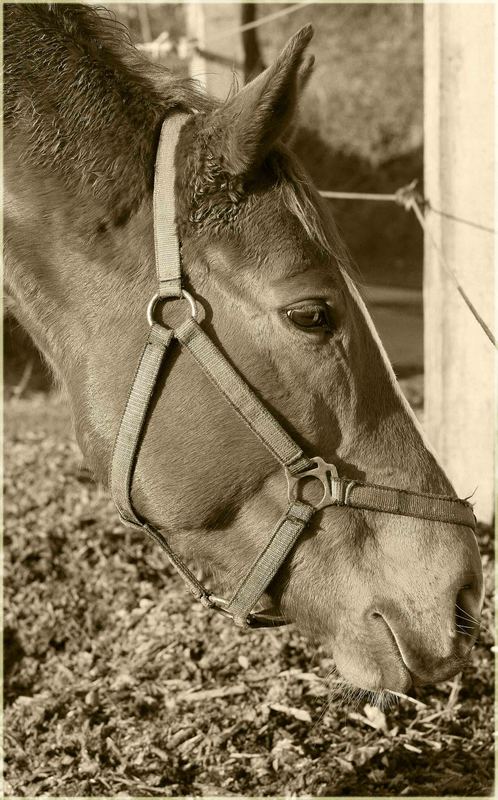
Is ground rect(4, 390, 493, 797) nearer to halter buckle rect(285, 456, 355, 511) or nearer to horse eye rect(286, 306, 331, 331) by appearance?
halter buckle rect(285, 456, 355, 511)

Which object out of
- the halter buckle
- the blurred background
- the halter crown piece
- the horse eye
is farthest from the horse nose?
the blurred background

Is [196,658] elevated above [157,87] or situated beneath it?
situated beneath

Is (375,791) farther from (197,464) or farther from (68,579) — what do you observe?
(68,579)

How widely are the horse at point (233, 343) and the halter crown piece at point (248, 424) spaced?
0.02 meters

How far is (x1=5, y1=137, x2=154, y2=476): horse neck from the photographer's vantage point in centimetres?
233

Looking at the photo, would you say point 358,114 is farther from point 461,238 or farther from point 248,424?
point 248,424

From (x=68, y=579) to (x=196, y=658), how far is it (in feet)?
2.97

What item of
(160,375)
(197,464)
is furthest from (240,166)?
(197,464)

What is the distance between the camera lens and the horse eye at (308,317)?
2252 millimetres

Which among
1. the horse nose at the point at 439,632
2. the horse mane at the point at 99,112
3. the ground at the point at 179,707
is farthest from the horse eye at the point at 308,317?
the ground at the point at 179,707

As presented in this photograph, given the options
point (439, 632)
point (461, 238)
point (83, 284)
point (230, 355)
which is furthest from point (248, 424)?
point (461, 238)

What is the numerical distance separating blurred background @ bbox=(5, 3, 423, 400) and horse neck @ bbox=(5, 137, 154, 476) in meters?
4.31

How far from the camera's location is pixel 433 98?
15.3ft

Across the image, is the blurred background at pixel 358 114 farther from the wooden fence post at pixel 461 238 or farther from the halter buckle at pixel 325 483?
the halter buckle at pixel 325 483
